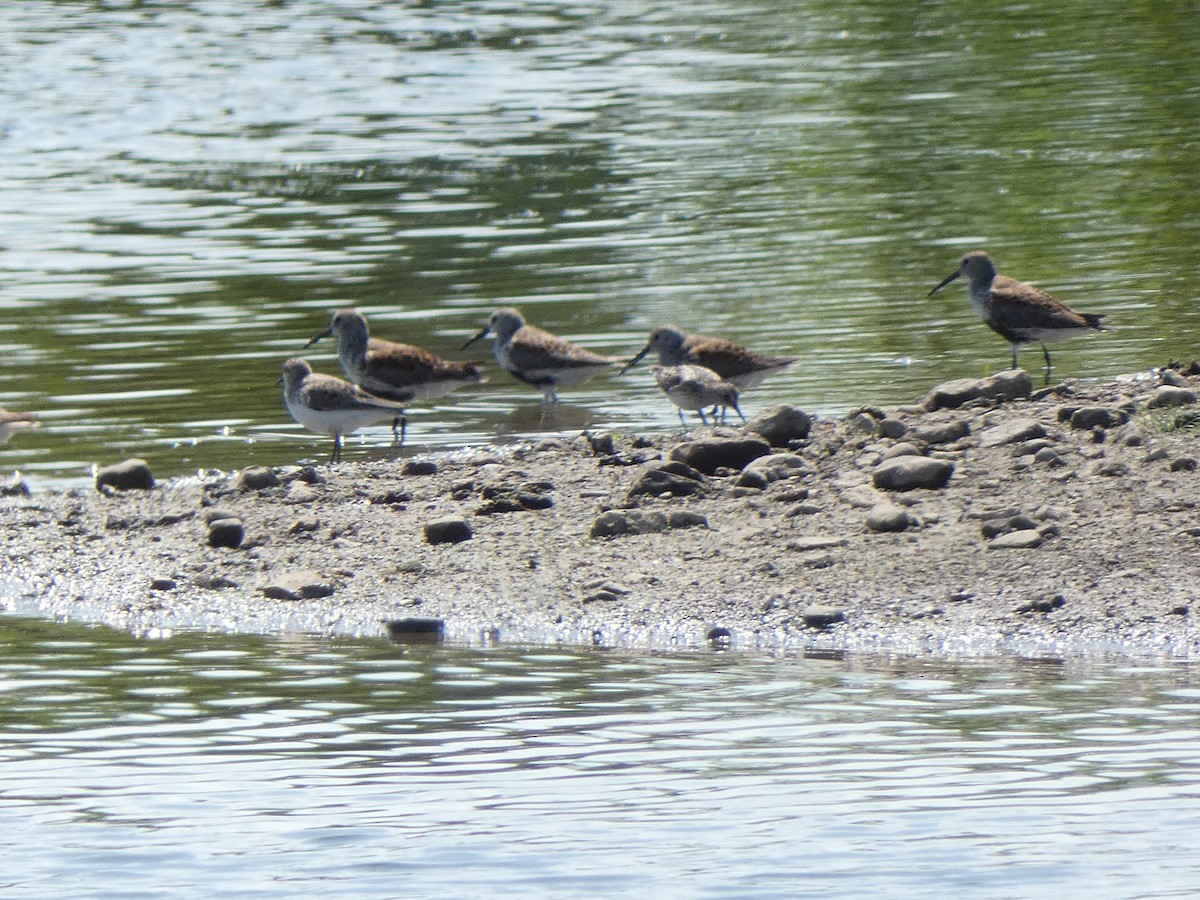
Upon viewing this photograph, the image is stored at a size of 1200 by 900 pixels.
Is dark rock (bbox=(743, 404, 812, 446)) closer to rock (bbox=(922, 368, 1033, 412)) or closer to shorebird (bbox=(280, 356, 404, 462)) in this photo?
rock (bbox=(922, 368, 1033, 412))

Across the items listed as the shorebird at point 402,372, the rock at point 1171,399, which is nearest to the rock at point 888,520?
the rock at point 1171,399

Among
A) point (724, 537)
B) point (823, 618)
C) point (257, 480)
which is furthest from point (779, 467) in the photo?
point (257, 480)

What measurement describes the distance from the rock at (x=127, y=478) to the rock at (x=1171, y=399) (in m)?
6.14

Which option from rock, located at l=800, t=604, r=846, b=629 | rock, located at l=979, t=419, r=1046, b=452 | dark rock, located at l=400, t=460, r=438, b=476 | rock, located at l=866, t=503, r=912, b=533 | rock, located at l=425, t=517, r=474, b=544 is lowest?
dark rock, located at l=400, t=460, r=438, b=476

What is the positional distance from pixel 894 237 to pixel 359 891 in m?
15.8

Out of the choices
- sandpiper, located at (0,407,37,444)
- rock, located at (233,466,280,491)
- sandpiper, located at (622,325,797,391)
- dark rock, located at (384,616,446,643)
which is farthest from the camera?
sandpiper, located at (622,325,797,391)

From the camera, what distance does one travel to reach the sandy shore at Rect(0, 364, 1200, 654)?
396 inches

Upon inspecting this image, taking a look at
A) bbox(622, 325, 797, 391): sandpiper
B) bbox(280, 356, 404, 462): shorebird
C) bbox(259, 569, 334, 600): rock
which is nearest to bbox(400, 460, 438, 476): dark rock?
bbox(280, 356, 404, 462): shorebird

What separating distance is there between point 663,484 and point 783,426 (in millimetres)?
1100

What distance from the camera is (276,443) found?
1545cm

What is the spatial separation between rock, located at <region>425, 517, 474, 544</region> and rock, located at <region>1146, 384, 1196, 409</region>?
3922 mm

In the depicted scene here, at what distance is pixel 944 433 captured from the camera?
491 inches

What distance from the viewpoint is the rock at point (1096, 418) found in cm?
1226

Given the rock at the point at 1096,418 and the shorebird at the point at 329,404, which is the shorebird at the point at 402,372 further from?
the rock at the point at 1096,418
